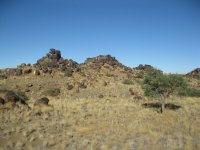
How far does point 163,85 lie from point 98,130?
438 inches

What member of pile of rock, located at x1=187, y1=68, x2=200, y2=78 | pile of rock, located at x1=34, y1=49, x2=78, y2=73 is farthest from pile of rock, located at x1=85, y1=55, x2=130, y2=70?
pile of rock, located at x1=187, y1=68, x2=200, y2=78

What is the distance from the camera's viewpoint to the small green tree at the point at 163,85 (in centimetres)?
2514

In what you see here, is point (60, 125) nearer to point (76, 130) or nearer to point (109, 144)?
point (76, 130)

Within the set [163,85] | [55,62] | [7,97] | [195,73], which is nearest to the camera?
[7,97]

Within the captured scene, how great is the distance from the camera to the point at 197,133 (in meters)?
16.6

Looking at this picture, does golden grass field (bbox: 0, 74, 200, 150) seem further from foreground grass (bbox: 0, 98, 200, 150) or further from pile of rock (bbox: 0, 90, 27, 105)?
pile of rock (bbox: 0, 90, 27, 105)

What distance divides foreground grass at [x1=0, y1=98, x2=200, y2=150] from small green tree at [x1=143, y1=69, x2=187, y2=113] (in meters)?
3.21

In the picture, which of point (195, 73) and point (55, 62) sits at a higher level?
point (55, 62)

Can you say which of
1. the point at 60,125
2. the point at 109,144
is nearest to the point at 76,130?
the point at 60,125

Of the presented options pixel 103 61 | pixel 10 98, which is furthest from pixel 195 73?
pixel 10 98

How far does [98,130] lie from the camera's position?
16.8m

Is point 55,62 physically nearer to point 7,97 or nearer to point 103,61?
point 103,61

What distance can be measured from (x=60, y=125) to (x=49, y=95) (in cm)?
2174

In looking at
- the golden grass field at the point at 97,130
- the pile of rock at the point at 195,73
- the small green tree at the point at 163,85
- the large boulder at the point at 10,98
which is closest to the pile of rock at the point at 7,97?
the large boulder at the point at 10,98
